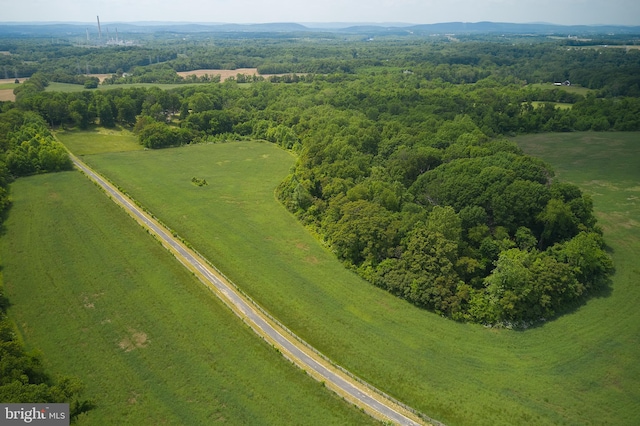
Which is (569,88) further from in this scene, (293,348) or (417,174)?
(293,348)

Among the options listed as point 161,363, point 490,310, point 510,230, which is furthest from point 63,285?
point 510,230

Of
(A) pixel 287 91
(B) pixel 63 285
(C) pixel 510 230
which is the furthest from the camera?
(A) pixel 287 91

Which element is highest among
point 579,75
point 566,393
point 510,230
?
point 579,75

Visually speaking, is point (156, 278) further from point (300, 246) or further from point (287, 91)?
point (287, 91)

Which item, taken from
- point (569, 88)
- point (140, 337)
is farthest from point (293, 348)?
point (569, 88)

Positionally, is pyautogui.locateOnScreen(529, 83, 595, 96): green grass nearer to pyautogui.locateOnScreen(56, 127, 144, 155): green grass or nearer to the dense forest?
the dense forest

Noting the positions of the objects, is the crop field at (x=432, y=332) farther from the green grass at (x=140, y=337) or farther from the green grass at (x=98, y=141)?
the green grass at (x=98, y=141)
